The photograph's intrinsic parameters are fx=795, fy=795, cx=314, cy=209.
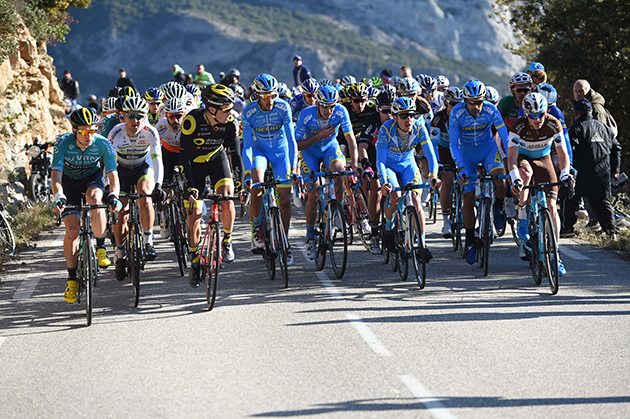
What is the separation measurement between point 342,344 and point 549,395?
199 cm

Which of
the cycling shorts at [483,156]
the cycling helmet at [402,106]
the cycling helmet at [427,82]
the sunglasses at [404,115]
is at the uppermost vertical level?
the cycling helmet at [427,82]

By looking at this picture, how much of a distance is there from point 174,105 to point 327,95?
7.89ft

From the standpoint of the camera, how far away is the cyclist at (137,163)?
32.2ft

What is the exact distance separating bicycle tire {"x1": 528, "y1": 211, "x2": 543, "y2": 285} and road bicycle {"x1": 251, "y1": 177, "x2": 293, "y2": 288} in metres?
2.82

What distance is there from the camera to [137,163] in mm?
10312

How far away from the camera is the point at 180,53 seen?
117938 millimetres

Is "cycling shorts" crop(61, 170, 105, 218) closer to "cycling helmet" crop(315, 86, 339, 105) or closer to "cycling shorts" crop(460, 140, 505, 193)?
"cycling helmet" crop(315, 86, 339, 105)

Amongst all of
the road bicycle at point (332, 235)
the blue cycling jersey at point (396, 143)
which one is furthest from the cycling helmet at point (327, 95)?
the blue cycling jersey at point (396, 143)

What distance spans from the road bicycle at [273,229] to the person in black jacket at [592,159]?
5081 millimetres

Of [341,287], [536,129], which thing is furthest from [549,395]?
[536,129]

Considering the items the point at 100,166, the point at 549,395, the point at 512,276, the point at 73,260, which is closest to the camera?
the point at 549,395

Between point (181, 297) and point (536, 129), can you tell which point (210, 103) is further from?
point (536, 129)

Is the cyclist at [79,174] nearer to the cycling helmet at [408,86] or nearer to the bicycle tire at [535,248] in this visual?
the cycling helmet at [408,86]

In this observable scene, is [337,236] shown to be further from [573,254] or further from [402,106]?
[573,254]
